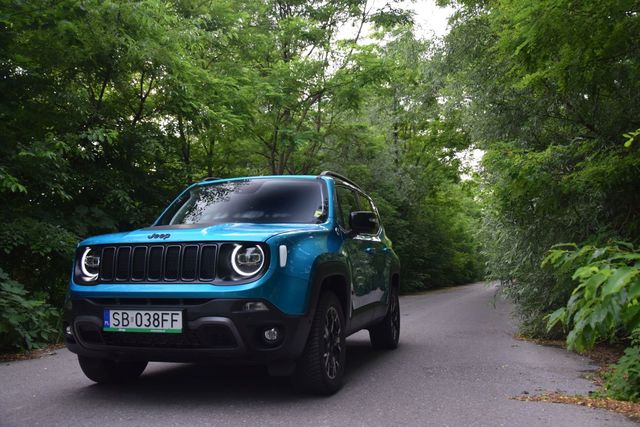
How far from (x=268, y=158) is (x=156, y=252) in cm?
1483

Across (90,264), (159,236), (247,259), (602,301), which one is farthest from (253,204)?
(602,301)

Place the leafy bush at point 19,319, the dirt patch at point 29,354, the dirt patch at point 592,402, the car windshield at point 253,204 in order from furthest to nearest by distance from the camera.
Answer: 1. the leafy bush at point 19,319
2. the dirt patch at point 29,354
3. the car windshield at point 253,204
4. the dirt patch at point 592,402

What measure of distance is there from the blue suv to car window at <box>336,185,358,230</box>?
1.11 feet

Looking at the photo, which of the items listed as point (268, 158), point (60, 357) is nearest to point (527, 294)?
point (60, 357)

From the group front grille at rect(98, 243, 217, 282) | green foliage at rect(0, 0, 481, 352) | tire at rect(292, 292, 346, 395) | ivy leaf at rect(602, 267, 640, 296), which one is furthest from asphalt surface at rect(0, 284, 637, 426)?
green foliage at rect(0, 0, 481, 352)

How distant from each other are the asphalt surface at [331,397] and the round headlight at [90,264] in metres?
0.99

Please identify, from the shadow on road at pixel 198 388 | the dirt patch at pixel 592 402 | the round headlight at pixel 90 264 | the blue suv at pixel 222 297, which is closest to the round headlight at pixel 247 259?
the blue suv at pixel 222 297

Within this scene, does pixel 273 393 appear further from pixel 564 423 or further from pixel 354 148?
pixel 354 148

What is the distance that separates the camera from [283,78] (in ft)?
53.2

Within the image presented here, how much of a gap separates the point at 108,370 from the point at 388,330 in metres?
3.64

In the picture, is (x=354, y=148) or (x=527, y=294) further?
(x=354, y=148)

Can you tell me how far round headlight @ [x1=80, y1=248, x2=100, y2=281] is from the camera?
460 cm

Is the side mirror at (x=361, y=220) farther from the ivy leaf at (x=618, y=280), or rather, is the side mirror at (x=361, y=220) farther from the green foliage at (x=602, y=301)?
the ivy leaf at (x=618, y=280)

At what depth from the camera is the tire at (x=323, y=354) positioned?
14.6ft
